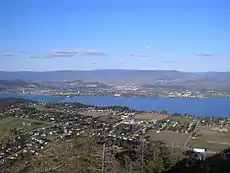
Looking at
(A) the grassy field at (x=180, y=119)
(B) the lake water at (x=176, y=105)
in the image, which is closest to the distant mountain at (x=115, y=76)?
(B) the lake water at (x=176, y=105)

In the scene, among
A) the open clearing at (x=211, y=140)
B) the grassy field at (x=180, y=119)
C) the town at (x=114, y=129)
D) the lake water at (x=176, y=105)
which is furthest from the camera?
the lake water at (x=176, y=105)

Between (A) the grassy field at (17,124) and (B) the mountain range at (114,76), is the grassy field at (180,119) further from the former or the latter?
(B) the mountain range at (114,76)

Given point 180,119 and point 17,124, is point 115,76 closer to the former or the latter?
point 180,119

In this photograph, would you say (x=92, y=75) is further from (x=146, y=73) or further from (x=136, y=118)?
(x=136, y=118)

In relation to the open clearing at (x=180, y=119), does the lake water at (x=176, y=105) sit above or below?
below

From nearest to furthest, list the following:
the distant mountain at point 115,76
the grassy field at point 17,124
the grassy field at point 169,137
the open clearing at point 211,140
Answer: the open clearing at point 211,140 → the grassy field at point 169,137 → the grassy field at point 17,124 → the distant mountain at point 115,76

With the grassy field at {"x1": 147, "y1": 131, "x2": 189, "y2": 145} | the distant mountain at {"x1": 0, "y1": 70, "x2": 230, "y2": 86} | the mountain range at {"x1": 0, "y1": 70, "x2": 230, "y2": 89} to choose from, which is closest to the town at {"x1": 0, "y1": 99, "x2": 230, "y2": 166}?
the grassy field at {"x1": 147, "y1": 131, "x2": 189, "y2": 145}

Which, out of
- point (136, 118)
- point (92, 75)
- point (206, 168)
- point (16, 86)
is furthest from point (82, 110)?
point (92, 75)
